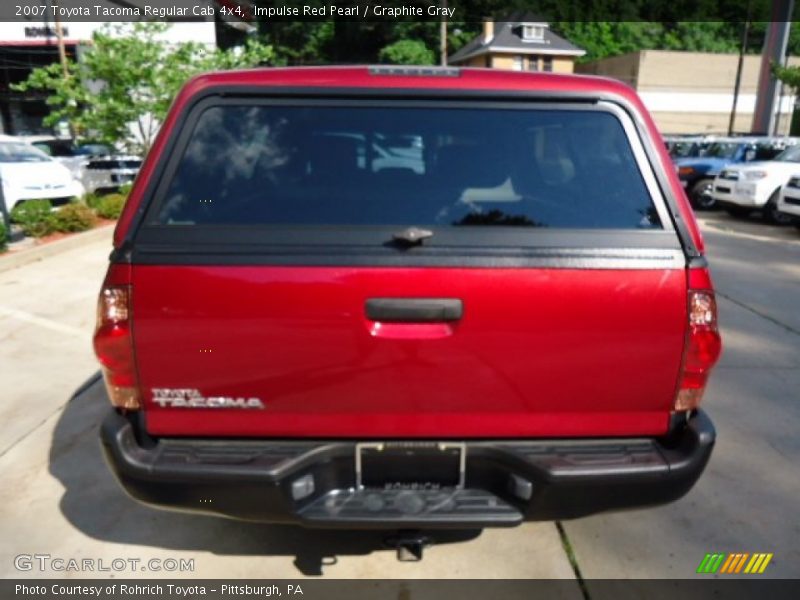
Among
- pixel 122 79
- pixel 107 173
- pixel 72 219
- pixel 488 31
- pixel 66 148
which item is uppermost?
pixel 488 31

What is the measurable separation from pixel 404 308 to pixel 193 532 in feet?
5.52

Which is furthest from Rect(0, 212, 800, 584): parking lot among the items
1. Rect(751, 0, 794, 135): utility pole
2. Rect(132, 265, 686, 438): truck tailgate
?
Rect(751, 0, 794, 135): utility pole

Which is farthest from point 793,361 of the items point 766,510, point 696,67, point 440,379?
point 696,67

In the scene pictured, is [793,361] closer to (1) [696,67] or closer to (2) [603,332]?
(2) [603,332]

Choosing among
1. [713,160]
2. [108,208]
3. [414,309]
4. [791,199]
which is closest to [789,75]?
[713,160]

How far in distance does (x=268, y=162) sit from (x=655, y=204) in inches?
53.1

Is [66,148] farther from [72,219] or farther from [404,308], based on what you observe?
[404,308]

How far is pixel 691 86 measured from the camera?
2003 inches

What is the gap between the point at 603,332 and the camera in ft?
6.70

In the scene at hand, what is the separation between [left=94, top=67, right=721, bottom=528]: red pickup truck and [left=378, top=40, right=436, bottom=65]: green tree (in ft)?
162

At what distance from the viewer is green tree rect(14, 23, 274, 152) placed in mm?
12492

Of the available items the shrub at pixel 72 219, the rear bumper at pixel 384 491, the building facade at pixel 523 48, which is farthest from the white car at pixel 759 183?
the building facade at pixel 523 48

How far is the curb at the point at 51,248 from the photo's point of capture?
8.12m

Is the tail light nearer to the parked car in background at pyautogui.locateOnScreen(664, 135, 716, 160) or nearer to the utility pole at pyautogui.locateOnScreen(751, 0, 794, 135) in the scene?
the parked car in background at pyautogui.locateOnScreen(664, 135, 716, 160)
